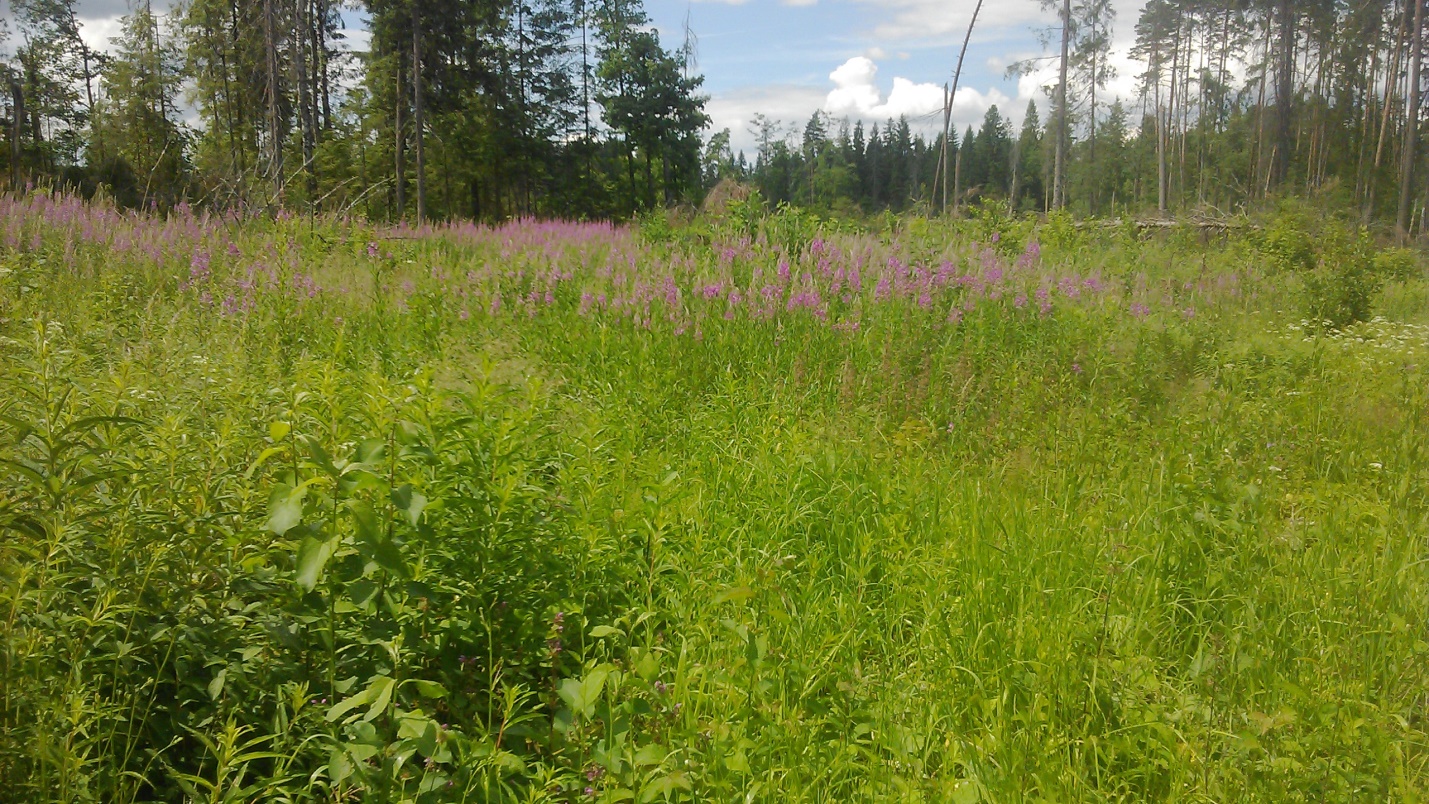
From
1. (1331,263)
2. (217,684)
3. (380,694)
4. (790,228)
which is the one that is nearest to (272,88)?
(790,228)

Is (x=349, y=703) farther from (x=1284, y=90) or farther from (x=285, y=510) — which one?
(x=1284, y=90)

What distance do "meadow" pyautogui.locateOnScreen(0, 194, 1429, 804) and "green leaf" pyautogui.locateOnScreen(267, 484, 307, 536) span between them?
0.05 ft

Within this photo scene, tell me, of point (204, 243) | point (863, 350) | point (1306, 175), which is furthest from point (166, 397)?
point (1306, 175)

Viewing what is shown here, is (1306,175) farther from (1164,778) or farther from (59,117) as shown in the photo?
(59,117)

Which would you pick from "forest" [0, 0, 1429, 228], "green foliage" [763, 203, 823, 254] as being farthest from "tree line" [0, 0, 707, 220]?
"green foliage" [763, 203, 823, 254]

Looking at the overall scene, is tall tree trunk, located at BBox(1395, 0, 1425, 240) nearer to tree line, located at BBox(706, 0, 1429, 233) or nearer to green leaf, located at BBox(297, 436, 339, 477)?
tree line, located at BBox(706, 0, 1429, 233)

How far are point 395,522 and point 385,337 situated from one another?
3866mm

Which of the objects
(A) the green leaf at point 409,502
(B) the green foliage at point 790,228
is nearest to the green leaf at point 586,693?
(A) the green leaf at point 409,502

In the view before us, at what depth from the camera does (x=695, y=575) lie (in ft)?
9.32

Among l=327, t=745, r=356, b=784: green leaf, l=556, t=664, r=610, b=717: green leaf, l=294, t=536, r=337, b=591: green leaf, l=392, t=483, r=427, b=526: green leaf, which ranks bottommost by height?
l=327, t=745, r=356, b=784: green leaf

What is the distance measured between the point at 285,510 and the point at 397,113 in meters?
27.1

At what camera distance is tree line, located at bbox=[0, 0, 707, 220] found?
24.7 metres

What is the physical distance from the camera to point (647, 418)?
4.42 meters

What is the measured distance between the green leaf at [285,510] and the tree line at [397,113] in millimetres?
21403
